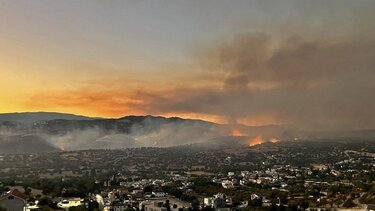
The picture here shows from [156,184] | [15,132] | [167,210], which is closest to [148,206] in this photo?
→ [167,210]

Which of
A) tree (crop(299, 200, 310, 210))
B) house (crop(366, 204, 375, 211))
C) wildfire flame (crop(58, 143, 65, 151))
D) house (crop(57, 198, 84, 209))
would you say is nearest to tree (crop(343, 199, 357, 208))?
house (crop(366, 204, 375, 211))

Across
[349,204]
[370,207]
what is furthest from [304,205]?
[370,207]

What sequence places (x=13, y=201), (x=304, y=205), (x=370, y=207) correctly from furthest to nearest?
(x=304, y=205) → (x=370, y=207) → (x=13, y=201)

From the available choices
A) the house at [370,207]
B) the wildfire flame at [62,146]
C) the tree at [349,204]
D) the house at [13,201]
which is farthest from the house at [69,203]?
the wildfire flame at [62,146]

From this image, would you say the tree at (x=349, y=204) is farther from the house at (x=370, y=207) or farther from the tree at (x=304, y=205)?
the tree at (x=304, y=205)

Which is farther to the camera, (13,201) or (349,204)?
(349,204)

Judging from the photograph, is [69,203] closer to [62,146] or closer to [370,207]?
[370,207]

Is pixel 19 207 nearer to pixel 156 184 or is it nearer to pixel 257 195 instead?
pixel 257 195

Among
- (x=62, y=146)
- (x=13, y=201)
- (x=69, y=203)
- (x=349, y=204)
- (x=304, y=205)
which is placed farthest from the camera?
(x=62, y=146)
